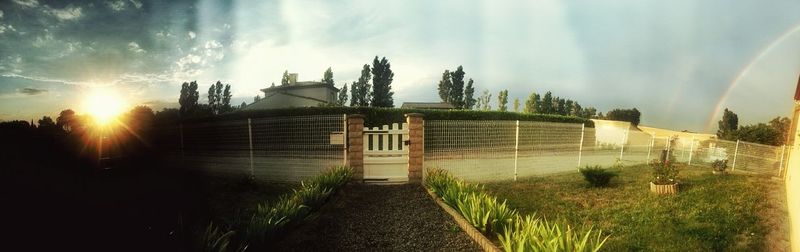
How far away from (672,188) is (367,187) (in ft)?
24.6

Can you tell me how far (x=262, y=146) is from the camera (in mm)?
10445

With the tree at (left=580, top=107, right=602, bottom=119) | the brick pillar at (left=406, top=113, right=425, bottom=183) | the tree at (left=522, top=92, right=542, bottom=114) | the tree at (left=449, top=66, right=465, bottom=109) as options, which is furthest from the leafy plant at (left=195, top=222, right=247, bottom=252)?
the tree at (left=580, top=107, right=602, bottom=119)

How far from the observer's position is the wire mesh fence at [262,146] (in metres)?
9.54

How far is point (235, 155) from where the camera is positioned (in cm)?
1055

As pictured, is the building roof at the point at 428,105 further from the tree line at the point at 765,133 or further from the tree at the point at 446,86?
the tree line at the point at 765,133

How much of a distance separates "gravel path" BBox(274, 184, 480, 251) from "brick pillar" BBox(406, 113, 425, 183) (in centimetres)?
158

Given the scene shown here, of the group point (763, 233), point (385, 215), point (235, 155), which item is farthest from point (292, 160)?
point (763, 233)

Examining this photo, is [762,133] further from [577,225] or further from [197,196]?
[197,196]

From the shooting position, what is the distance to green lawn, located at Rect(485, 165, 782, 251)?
491 cm

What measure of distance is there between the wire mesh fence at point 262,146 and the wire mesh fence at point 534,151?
3004mm

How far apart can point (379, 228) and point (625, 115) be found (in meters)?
93.0

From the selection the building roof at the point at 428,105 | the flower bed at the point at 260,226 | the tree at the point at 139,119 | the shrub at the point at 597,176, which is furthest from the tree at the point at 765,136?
the tree at the point at 139,119

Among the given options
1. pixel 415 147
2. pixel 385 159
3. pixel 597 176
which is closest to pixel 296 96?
pixel 385 159

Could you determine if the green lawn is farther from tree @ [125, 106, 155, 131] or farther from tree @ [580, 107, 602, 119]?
tree @ [580, 107, 602, 119]
